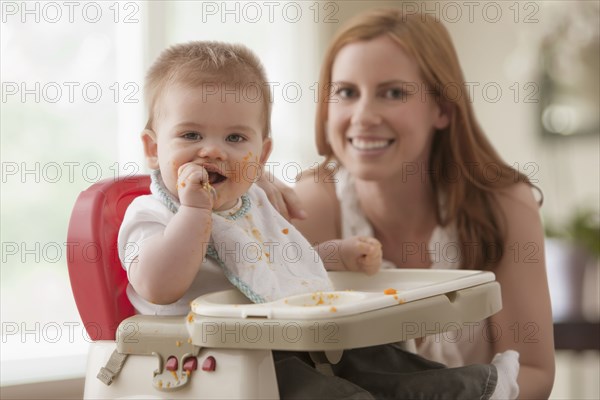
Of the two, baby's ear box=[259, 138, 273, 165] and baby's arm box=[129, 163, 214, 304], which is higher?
baby's ear box=[259, 138, 273, 165]

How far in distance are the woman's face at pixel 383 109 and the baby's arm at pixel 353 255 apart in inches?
15.7

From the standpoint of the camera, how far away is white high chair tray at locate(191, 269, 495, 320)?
79 centimetres

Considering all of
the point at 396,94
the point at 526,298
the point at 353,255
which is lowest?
the point at 526,298

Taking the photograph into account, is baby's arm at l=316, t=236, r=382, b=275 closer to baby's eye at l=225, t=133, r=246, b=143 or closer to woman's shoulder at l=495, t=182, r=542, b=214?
baby's eye at l=225, t=133, r=246, b=143

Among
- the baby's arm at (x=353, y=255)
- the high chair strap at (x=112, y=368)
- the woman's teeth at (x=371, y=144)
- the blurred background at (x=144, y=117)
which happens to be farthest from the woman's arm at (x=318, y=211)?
the high chair strap at (x=112, y=368)

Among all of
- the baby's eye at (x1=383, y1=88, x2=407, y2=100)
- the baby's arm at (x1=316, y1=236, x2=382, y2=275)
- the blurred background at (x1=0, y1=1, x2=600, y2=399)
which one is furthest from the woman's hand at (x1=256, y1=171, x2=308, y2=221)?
the blurred background at (x1=0, y1=1, x2=600, y2=399)

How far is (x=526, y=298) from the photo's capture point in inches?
57.9

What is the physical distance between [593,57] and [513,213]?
1011mm

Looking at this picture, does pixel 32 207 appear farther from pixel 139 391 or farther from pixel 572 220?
pixel 572 220

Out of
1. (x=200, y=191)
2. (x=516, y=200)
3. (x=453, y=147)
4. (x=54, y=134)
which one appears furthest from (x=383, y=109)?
(x=54, y=134)

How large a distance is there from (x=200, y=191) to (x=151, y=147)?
0.16m

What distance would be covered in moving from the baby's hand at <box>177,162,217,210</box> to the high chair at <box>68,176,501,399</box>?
11cm

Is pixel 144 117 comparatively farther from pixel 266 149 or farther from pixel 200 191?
pixel 200 191

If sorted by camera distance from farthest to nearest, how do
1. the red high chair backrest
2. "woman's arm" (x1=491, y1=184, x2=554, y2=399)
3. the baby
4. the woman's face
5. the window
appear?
the window → the woman's face → "woman's arm" (x1=491, y1=184, x2=554, y2=399) → the red high chair backrest → the baby
